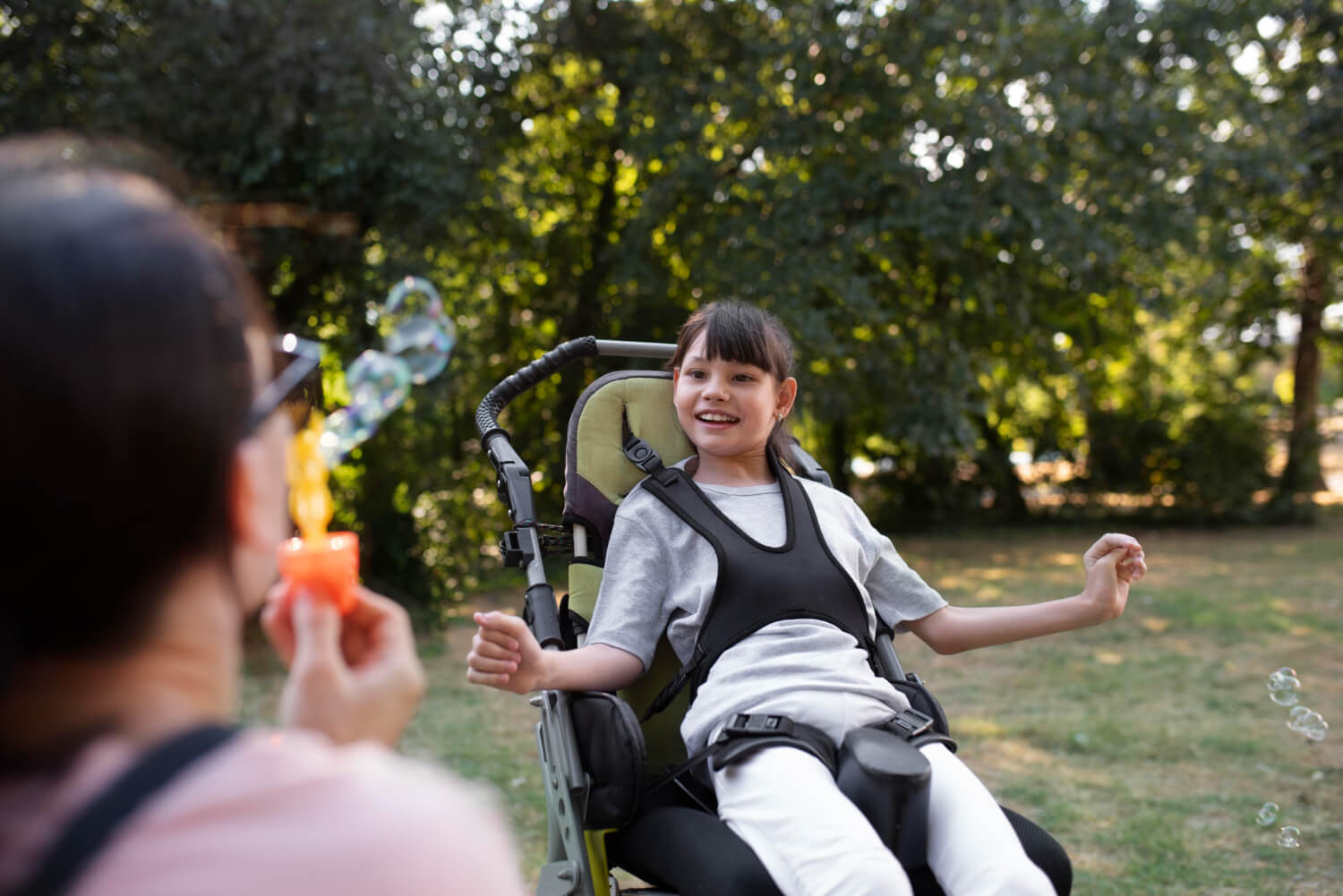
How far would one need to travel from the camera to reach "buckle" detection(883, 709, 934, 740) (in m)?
1.90

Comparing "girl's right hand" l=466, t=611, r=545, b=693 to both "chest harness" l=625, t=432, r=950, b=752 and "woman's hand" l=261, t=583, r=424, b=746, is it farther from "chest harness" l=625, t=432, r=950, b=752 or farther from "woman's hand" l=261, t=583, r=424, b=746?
"woman's hand" l=261, t=583, r=424, b=746

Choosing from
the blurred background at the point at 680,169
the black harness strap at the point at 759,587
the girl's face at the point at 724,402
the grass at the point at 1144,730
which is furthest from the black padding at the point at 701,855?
the blurred background at the point at 680,169

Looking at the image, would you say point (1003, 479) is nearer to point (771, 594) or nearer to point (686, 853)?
point (771, 594)

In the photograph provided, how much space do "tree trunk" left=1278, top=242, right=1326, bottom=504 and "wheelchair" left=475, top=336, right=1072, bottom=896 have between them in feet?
37.4

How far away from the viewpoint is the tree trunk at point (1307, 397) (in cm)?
1196

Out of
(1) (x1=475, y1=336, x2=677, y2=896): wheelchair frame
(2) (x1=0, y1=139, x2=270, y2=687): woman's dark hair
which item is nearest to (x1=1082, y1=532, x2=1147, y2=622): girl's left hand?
(1) (x1=475, y1=336, x2=677, y2=896): wheelchair frame

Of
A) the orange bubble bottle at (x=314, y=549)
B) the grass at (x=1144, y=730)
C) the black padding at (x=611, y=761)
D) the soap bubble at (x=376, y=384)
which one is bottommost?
the grass at (x=1144, y=730)

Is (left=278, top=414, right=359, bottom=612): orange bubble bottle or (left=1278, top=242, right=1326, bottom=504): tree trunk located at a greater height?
(left=278, top=414, right=359, bottom=612): orange bubble bottle

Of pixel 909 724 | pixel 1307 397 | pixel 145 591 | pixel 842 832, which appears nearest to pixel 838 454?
pixel 1307 397

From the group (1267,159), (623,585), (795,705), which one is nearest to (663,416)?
(623,585)

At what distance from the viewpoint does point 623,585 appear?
7.01 ft

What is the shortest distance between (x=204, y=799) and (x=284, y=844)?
2.0 inches

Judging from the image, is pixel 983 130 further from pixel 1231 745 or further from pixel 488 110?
pixel 1231 745

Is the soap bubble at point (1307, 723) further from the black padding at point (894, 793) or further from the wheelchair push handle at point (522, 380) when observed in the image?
the wheelchair push handle at point (522, 380)
